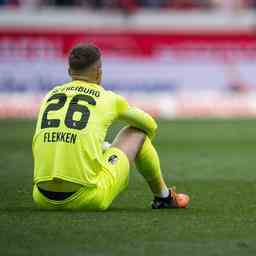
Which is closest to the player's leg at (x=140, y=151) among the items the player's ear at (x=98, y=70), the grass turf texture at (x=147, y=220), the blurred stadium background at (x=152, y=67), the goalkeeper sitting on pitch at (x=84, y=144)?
the goalkeeper sitting on pitch at (x=84, y=144)

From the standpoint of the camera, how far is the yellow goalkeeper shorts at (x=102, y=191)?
7.84 m

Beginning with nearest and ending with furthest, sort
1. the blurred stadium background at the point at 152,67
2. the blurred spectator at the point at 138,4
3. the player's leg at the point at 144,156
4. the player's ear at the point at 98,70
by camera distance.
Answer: the player's ear at the point at 98,70 < the player's leg at the point at 144,156 < the blurred stadium background at the point at 152,67 < the blurred spectator at the point at 138,4

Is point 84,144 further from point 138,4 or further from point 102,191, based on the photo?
point 138,4

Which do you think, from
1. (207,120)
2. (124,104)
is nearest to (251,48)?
(207,120)

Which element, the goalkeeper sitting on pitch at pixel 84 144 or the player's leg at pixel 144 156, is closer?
the goalkeeper sitting on pitch at pixel 84 144

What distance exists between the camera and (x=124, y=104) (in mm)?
8094

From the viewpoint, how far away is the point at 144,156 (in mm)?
8195

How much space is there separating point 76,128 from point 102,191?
528 mm

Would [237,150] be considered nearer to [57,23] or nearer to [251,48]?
[251,48]

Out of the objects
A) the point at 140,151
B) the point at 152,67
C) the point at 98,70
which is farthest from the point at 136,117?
the point at 152,67

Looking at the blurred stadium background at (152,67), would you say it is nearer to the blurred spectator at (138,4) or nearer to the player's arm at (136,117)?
the blurred spectator at (138,4)

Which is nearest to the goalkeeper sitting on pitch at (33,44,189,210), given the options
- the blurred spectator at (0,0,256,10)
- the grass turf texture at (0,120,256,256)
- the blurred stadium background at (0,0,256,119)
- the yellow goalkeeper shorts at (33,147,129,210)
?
the yellow goalkeeper shorts at (33,147,129,210)

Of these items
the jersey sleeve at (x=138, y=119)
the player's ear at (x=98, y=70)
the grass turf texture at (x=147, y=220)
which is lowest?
the grass turf texture at (x=147, y=220)

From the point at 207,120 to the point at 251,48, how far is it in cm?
232
